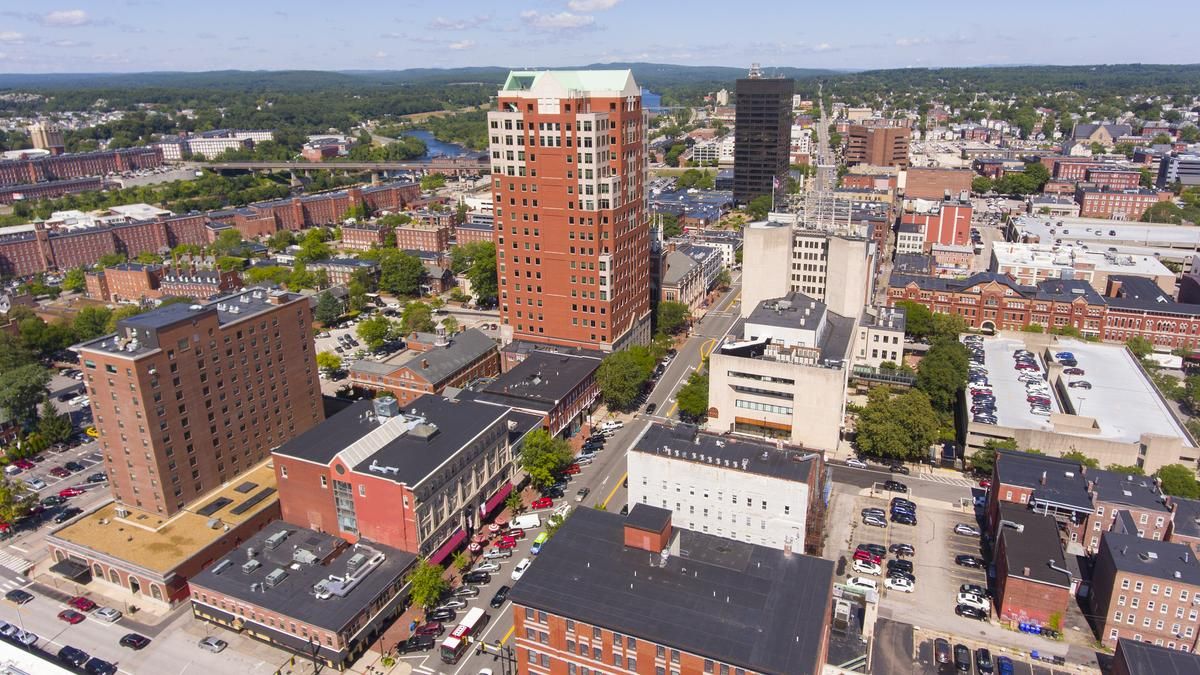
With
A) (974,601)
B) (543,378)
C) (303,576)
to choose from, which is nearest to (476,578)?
(303,576)

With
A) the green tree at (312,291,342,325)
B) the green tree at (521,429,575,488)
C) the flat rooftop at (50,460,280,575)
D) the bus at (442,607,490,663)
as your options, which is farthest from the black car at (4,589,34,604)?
the green tree at (312,291,342,325)

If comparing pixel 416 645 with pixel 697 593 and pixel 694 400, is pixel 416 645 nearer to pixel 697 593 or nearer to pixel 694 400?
pixel 697 593

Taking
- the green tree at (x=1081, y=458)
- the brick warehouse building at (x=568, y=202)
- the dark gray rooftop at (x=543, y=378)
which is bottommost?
the green tree at (x=1081, y=458)

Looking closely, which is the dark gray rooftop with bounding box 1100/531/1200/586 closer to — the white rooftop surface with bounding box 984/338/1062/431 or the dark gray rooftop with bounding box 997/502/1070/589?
the dark gray rooftop with bounding box 997/502/1070/589

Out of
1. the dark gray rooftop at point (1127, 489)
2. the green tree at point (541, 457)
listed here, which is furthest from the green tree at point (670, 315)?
the dark gray rooftop at point (1127, 489)

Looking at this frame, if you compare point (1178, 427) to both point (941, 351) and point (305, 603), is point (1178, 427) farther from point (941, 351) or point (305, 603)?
point (305, 603)

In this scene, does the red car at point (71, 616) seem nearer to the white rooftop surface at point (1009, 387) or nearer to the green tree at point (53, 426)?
the green tree at point (53, 426)
